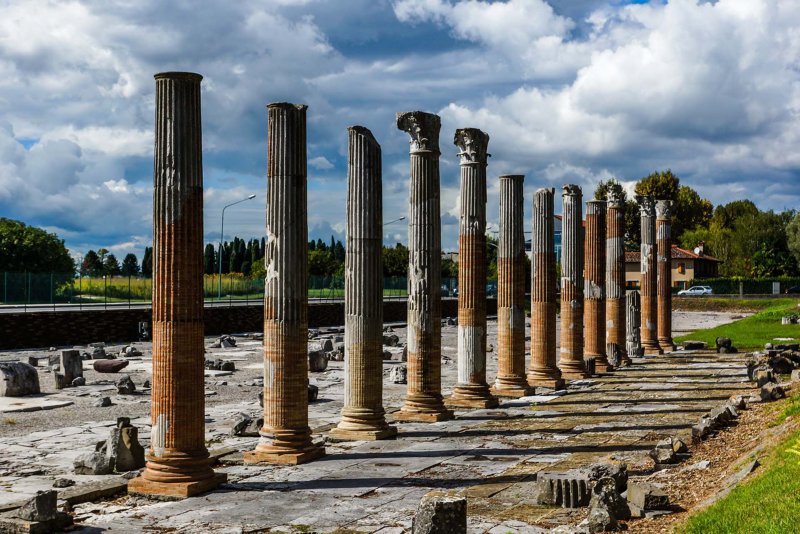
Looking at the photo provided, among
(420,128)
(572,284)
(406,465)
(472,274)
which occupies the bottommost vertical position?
(406,465)

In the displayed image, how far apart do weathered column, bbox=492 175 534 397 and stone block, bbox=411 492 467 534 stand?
13537mm

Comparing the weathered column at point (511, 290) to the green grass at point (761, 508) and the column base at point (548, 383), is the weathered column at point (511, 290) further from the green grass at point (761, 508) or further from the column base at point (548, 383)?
the green grass at point (761, 508)

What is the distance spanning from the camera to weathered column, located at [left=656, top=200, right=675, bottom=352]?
36969 mm

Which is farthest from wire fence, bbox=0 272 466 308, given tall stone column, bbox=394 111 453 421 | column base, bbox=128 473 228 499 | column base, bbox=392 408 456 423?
column base, bbox=128 473 228 499

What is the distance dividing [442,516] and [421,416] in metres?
9.18

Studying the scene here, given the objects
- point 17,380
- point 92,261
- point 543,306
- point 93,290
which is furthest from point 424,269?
point 92,261

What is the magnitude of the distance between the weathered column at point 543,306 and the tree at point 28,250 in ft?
153

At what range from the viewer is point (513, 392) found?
72.9ft

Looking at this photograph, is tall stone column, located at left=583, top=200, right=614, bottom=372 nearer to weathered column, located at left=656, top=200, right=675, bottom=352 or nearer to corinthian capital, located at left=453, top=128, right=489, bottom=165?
weathered column, located at left=656, top=200, right=675, bottom=352

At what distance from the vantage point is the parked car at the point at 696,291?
80.8 metres

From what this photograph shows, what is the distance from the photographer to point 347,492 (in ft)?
38.9

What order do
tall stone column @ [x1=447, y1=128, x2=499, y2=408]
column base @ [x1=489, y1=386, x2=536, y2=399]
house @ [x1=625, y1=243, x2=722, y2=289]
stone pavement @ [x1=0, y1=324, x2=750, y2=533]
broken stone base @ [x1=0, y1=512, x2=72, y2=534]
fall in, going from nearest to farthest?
broken stone base @ [x1=0, y1=512, x2=72, y2=534], stone pavement @ [x1=0, y1=324, x2=750, y2=533], tall stone column @ [x1=447, y1=128, x2=499, y2=408], column base @ [x1=489, y1=386, x2=536, y2=399], house @ [x1=625, y1=243, x2=722, y2=289]

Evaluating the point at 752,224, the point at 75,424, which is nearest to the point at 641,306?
the point at 75,424

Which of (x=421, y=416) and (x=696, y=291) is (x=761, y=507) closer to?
(x=421, y=416)
